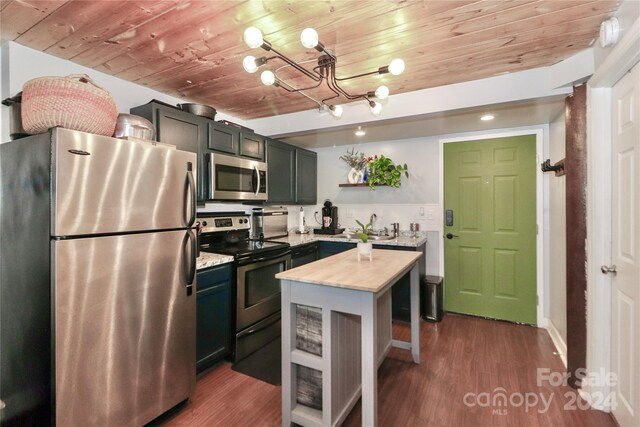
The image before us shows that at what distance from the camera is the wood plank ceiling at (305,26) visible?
4.91ft

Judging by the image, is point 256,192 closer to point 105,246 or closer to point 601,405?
point 105,246

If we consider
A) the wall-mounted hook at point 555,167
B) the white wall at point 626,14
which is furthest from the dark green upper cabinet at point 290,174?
Result: the white wall at point 626,14

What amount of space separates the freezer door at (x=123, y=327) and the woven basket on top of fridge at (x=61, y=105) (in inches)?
23.7

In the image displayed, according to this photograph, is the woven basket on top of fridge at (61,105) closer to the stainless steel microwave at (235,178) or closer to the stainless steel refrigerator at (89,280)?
the stainless steel refrigerator at (89,280)

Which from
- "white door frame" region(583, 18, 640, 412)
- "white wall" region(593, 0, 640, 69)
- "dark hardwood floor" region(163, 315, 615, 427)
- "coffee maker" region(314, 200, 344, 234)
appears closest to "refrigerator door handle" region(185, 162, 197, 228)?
"dark hardwood floor" region(163, 315, 615, 427)

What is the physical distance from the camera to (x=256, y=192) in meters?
3.04

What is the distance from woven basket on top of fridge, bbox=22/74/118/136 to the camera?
1.45 m

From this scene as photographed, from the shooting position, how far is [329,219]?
4066 mm

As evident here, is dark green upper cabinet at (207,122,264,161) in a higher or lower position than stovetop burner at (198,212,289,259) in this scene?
higher

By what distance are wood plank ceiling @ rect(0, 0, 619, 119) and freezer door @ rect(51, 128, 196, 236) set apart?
69 centimetres

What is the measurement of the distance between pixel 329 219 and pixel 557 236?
248 cm

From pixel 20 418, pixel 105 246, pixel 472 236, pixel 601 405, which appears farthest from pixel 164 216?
pixel 472 236

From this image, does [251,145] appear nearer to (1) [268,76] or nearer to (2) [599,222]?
(1) [268,76]

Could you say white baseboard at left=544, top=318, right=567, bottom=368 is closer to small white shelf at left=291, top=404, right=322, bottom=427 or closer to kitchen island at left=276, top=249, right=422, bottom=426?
kitchen island at left=276, top=249, right=422, bottom=426
